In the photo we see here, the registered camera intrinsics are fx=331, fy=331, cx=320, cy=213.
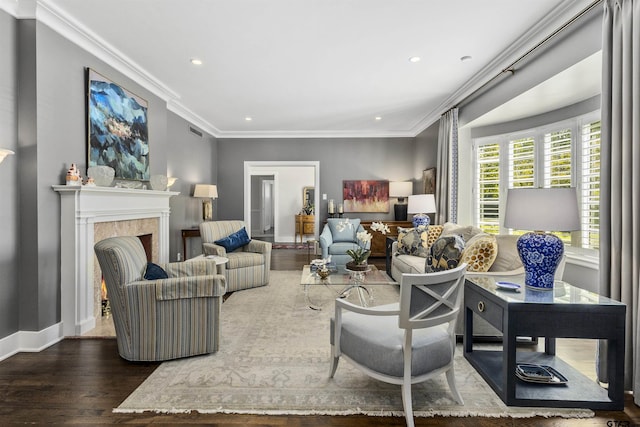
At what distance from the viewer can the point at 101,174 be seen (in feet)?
10.7

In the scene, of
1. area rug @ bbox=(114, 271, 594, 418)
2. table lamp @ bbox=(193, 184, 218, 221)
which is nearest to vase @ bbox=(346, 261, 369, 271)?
area rug @ bbox=(114, 271, 594, 418)

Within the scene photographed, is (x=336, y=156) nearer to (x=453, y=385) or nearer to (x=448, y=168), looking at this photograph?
(x=448, y=168)

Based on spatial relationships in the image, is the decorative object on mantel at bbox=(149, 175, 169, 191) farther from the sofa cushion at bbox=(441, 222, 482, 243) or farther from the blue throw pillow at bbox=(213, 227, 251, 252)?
the sofa cushion at bbox=(441, 222, 482, 243)

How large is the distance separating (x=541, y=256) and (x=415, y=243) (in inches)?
92.5

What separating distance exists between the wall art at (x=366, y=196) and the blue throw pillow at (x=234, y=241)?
9.90ft

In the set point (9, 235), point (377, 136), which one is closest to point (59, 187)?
point (9, 235)

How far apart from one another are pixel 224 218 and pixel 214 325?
207 inches

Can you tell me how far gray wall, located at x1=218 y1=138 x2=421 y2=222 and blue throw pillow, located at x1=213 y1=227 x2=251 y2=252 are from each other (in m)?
2.69

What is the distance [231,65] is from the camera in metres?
3.81

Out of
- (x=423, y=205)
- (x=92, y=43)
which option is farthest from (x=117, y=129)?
(x=423, y=205)

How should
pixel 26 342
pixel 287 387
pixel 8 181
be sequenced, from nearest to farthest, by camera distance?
pixel 287 387, pixel 8 181, pixel 26 342

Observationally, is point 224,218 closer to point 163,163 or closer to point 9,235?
point 163,163

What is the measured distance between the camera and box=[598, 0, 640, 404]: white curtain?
2.03m

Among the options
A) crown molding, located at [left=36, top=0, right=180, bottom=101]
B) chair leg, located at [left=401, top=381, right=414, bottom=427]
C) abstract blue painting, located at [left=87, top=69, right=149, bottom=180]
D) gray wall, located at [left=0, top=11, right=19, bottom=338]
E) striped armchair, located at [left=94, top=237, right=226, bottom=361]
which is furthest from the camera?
abstract blue painting, located at [left=87, top=69, right=149, bottom=180]
